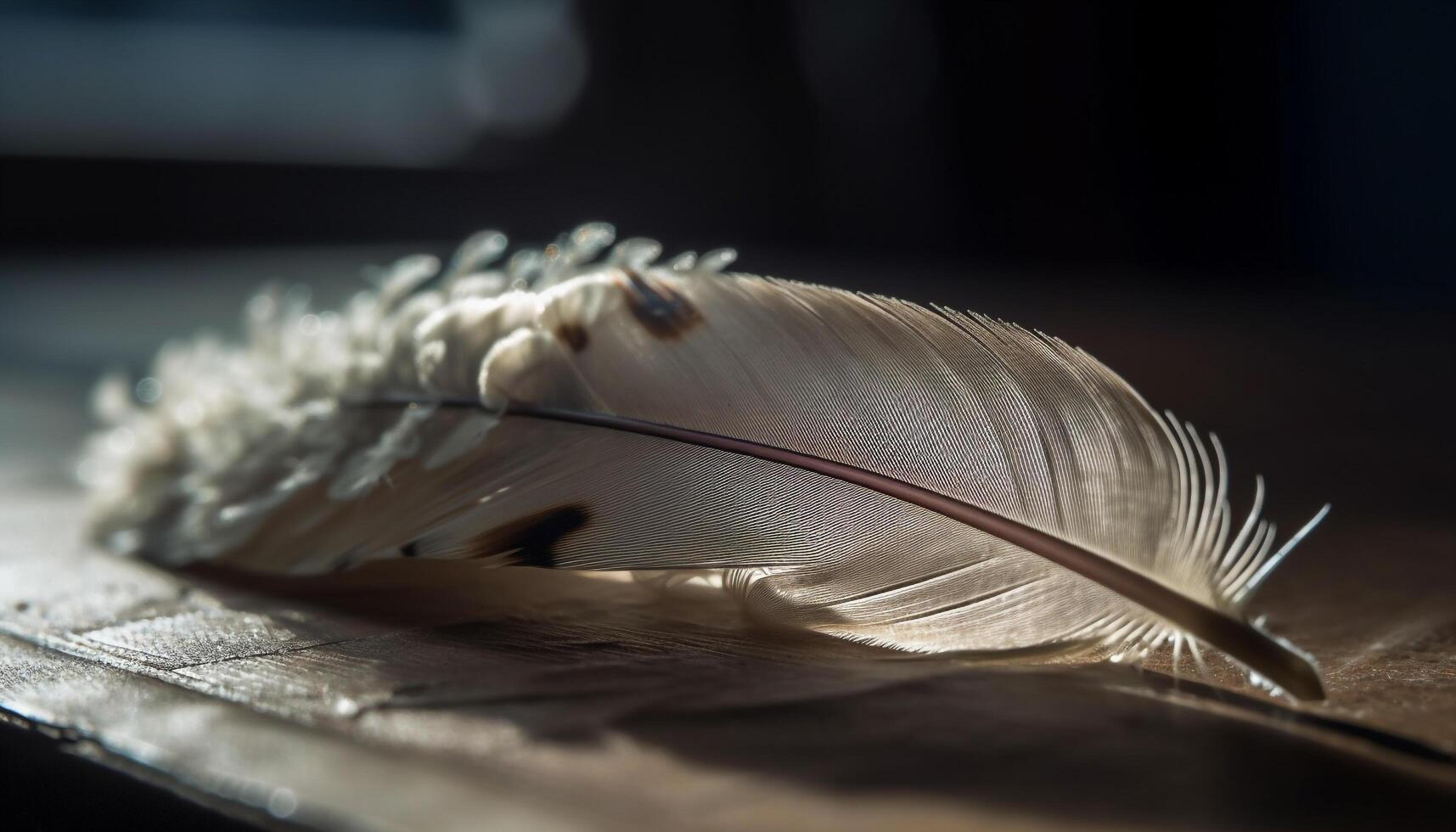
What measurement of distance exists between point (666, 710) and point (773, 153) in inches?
218

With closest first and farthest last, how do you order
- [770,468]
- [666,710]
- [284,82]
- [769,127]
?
[666,710] < [770,468] < [769,127] < [284,82]

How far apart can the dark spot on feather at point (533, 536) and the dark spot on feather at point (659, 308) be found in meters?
0.13

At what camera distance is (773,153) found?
5902 millimetres

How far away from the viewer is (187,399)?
1049 mm

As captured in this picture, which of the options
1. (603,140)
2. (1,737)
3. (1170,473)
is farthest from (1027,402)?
(603,140)

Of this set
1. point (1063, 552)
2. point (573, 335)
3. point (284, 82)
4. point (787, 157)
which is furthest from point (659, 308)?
point (284, 82)

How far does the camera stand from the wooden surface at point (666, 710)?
0.44 m

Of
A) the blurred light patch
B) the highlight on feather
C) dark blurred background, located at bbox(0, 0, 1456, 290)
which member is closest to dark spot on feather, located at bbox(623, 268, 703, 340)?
the highlight on feather

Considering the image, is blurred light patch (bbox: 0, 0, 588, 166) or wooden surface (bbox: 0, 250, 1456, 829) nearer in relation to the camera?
wooden surface (bbox: 0, 250, 1456, 829)

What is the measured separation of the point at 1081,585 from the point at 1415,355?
1918 mm

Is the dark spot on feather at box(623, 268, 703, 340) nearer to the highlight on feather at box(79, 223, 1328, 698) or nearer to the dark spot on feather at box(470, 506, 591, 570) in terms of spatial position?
the highlight on feather at box(79, 223, 1328, 698)

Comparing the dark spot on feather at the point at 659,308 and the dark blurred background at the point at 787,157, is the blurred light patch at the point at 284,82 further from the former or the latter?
the dark spot on feather at the point at 659,308

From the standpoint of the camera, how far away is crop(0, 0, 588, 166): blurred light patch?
5594 mm

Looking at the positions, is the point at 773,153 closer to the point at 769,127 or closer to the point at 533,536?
the point at 769,127
